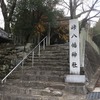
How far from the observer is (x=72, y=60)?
7.82 metres

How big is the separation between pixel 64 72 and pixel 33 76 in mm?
1407

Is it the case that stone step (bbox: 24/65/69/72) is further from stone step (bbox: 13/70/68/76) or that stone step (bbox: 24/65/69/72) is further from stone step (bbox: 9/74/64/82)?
stone step (bbox: 9/74/64/82)

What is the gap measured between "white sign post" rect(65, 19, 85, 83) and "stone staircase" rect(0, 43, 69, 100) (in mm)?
492

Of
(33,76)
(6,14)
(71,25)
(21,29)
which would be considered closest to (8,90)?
(33,76)

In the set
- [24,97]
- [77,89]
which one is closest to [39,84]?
[24,97]

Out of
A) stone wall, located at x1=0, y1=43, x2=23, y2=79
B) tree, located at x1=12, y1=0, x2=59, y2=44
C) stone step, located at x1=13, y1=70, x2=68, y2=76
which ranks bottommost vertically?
stone step, located at x1=13, y1=70, x2=68, y2=76

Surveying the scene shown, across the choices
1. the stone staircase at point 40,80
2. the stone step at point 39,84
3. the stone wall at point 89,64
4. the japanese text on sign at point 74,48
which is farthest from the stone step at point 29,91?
the stone wall at point 89,64

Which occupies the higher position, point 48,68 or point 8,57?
point 8,57

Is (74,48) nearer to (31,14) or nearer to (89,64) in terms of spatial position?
(89,64)

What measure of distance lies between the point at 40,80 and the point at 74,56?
71.2 inches

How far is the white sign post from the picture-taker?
751 centimetres

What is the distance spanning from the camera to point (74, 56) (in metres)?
7.86

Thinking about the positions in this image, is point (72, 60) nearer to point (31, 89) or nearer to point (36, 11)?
point (31, 89)

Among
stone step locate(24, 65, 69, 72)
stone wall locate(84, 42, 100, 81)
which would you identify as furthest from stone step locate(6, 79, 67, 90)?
stone wall locate(84, 42, 100, 81)
